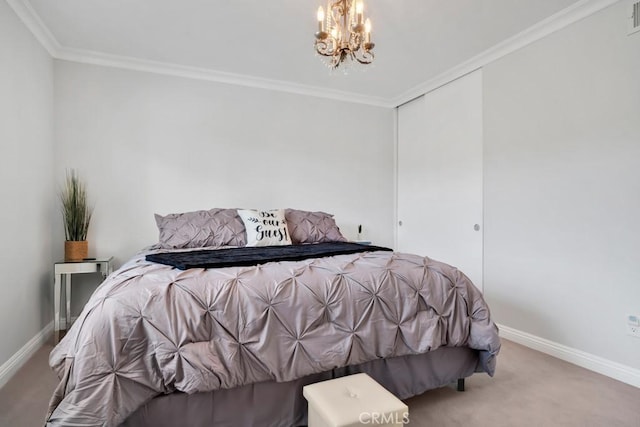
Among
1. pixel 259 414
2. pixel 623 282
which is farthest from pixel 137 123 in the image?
pixel 623 282

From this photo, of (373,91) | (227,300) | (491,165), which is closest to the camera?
(227,300)

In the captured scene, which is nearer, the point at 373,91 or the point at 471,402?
the point at 471,402

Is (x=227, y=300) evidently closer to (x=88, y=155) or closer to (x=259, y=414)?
(x=259, y=414)

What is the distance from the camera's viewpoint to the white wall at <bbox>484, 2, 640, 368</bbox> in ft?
6.95

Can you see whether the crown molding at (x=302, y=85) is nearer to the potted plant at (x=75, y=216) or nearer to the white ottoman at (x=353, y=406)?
the potted plant at (x=75, y=216)

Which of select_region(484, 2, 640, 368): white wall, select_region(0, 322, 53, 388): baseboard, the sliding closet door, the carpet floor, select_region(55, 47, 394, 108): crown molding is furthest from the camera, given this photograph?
the sliding closet door

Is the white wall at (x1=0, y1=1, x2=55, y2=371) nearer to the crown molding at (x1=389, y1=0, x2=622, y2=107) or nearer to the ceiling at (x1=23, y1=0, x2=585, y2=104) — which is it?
the ceiling at (x1=23, y1=0, x2=585, y2=104)

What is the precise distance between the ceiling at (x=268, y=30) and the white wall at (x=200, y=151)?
0.32 meters

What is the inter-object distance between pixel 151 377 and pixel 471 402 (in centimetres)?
160

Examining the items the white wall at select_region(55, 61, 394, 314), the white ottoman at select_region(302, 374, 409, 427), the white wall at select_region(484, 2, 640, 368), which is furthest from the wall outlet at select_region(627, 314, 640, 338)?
the white wall at select_region(55, 61, 394, 314)

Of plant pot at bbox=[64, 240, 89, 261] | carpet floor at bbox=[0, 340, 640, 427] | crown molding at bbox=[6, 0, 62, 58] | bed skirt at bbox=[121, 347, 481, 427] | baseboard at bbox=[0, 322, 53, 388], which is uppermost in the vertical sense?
crown molding at bbox=[6, 0, 62, 58]

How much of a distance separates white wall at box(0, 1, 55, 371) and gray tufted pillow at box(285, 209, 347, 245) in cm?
192

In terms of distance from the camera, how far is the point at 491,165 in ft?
9.89

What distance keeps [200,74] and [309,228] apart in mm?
1920
